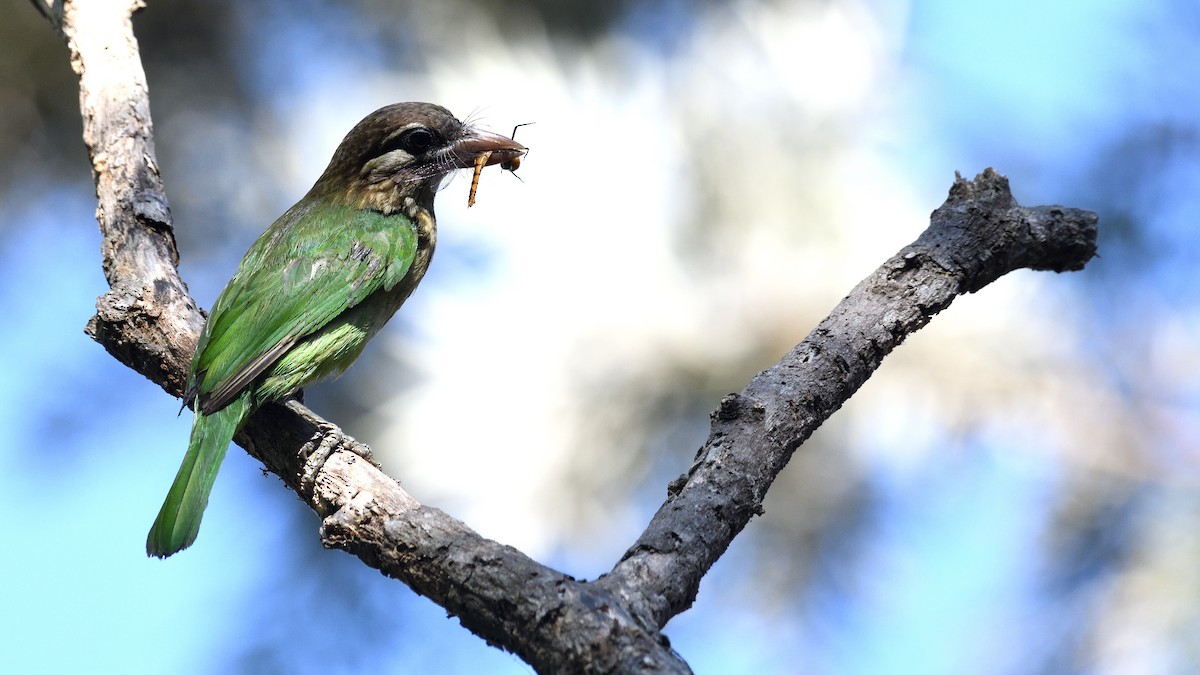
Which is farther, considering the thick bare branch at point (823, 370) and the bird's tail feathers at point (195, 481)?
the bird's tail feathers at point (195, 481)

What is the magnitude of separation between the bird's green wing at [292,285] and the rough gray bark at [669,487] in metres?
0.16

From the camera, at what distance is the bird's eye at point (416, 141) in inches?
185

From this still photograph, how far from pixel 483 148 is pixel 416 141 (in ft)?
0.87

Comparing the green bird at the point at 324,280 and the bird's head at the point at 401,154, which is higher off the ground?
the bird's head at the point at 401,154

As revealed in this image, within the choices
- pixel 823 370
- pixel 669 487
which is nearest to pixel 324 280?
pixel 669 487

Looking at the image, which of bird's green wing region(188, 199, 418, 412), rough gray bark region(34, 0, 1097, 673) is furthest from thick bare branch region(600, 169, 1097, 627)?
bird's green wing region(188, 199, 418, 412)

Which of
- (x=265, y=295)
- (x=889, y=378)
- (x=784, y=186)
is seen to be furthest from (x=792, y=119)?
(x=265, y=295)

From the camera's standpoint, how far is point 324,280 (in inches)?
163

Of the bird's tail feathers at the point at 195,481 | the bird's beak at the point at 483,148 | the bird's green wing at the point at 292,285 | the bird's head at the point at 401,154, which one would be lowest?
the bird's tail feathers at the point at 195,481

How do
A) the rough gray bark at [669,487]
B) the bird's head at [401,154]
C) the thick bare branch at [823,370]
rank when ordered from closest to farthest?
the rough gray bark at [669,487] < the thick bare branch at [823,370] < the bird's head at [401,154]

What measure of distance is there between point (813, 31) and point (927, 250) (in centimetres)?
233

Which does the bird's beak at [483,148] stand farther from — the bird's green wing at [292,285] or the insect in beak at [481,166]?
the bird's green wing at [292,285]

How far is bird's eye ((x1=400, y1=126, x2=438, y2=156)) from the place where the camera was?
4703 millimetres

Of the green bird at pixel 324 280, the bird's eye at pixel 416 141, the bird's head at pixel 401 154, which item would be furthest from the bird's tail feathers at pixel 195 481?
the bird's eye at pixel 416 141
